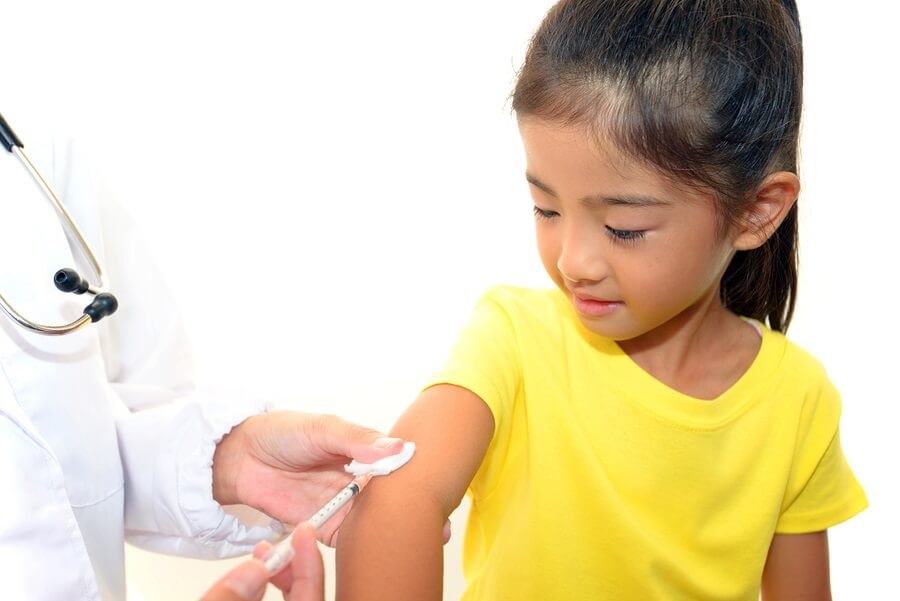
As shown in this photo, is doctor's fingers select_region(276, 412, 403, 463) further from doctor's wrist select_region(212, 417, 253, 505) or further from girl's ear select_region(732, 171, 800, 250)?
girl's ear select_region(732, 171, 800, 250)

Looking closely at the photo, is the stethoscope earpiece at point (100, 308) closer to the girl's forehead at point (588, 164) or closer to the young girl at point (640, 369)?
the young girl at point (640, 369)

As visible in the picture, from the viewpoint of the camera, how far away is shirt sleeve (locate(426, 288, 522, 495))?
3.49ft

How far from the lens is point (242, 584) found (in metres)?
0.76

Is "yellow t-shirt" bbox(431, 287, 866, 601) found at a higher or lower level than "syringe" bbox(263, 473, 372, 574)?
lower

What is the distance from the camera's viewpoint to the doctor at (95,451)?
3.24 feet

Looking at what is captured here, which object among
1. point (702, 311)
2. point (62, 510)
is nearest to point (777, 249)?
point (702, 311)

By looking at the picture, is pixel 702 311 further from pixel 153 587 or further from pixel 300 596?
pixel 153 587

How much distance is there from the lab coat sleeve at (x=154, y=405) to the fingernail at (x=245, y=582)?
383mm

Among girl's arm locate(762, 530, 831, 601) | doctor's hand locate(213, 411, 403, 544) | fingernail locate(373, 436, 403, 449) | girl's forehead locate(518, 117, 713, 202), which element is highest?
girl's forehead locate(518, 117, 713, 202)

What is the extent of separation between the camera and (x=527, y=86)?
1.05 meters

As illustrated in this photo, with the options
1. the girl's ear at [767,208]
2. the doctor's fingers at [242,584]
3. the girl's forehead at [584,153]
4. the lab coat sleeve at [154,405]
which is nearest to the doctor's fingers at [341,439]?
the lab coat sleeve at [154,405]

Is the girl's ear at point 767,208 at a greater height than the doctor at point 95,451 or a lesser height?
greater

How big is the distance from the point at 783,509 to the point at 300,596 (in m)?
0.69

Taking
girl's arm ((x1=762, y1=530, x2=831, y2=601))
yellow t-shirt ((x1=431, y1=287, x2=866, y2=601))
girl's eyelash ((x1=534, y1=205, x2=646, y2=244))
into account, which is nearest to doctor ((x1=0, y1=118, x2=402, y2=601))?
yellow t-shirt ((x1=431, y1=287, x2=866, y2=601))
